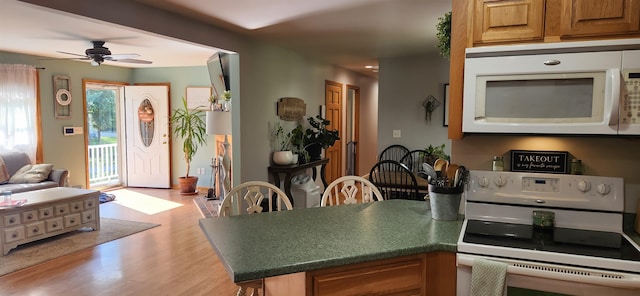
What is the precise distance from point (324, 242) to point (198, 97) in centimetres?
588

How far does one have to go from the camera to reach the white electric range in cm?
140

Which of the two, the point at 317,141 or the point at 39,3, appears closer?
the point at 39,3

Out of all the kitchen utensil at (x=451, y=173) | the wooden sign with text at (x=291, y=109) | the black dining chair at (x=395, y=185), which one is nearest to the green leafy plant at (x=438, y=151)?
the black dining chair at (x=395, y=185)

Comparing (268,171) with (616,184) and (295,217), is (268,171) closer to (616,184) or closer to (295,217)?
(295,217)

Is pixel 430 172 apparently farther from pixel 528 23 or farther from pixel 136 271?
pixel 136 271

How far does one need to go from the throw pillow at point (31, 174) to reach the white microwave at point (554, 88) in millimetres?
5604

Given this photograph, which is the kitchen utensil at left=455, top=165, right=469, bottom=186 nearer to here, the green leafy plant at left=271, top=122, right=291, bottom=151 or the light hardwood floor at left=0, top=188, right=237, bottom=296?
the light hardwood floor at left=0, top=188, right=237, bottom=296

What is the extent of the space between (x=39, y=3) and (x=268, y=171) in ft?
9.80

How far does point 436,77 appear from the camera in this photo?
5.53 meters

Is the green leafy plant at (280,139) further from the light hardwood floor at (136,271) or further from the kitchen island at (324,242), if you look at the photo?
the kitchen island at (324,242)

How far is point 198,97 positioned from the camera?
6930 millimetres

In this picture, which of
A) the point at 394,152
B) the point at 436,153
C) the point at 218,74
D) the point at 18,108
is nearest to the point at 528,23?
the point at 218,74

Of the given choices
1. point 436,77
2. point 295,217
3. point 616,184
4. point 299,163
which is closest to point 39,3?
point 295,217

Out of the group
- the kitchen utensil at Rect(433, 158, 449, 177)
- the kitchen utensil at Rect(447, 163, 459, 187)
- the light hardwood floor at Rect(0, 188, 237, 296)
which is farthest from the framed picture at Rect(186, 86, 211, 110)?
the kitchen utensil at Rect(447, 163, 459, 187)
